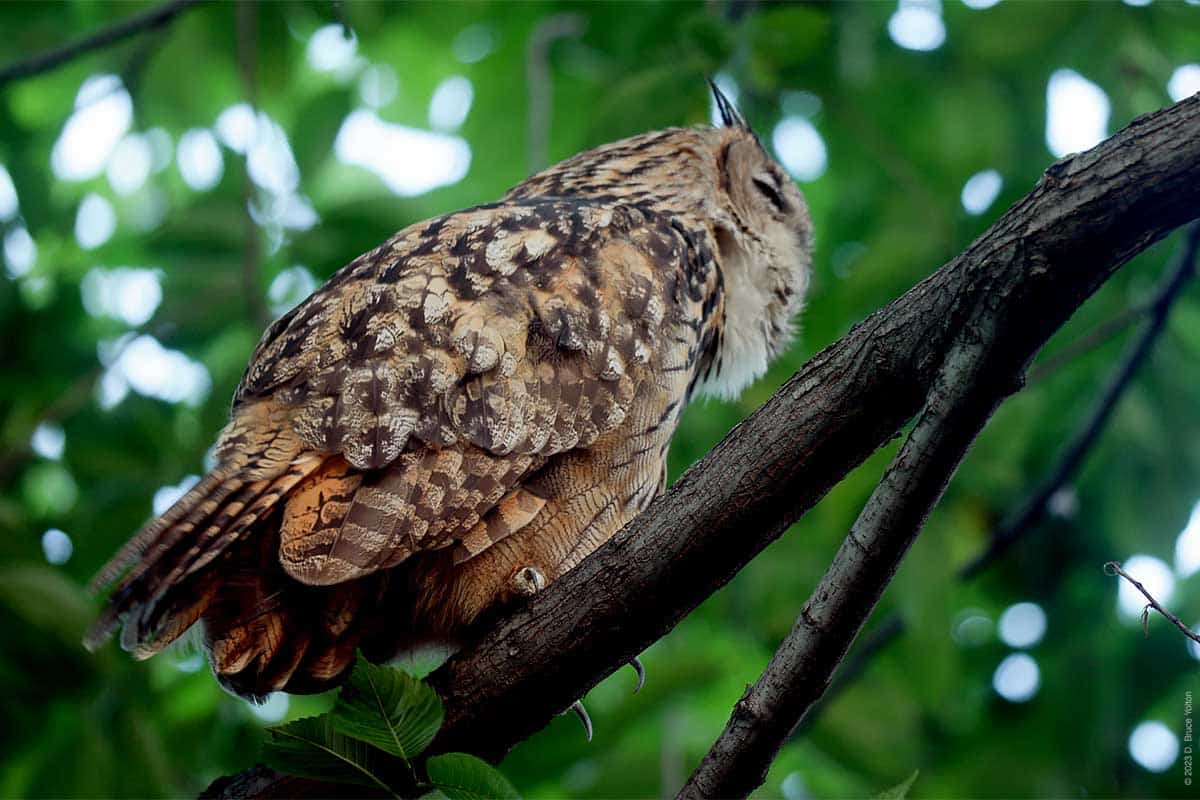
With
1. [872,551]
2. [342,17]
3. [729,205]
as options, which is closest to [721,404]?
[729,205]

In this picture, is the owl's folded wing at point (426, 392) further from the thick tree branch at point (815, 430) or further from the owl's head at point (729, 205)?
the owl's head at point (729, 205)

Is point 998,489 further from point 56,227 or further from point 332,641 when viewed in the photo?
point 56,227

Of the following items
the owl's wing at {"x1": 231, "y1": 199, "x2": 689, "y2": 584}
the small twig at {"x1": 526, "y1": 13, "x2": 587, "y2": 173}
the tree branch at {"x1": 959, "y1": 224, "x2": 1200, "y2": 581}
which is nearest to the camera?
the owl's wing at {"x1": 231, "y1": 199, "x2": 689, "y2": 584}

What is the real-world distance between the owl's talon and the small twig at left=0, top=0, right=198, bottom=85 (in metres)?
2.83

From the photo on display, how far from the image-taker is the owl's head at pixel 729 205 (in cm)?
335

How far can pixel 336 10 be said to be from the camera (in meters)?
3.42

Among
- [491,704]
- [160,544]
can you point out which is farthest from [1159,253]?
[160,544]

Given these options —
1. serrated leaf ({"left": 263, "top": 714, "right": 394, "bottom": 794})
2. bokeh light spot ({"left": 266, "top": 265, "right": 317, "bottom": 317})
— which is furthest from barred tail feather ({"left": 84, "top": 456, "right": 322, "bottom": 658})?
bokeh light spot ({"left": 266, "top": 265, "right": 317, "bottom": 317})

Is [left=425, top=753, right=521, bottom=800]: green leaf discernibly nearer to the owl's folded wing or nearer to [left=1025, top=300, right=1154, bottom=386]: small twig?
the owl's folded wing

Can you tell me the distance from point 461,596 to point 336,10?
1.81 m

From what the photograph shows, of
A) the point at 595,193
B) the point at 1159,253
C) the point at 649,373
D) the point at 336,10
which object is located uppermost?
the point at 336,10

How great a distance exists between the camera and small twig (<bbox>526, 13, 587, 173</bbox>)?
4.46m

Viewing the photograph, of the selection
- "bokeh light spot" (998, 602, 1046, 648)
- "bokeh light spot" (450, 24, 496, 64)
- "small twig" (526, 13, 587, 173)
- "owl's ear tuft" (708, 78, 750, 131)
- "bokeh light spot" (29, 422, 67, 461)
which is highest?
"bokeh light spot" (450, 24, 496, 64)

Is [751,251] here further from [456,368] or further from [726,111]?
[456,368]
